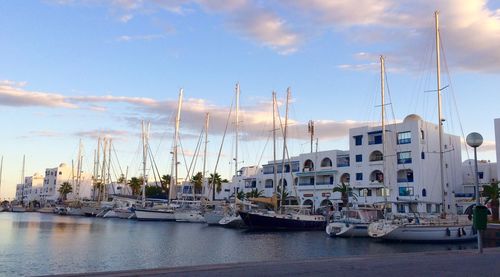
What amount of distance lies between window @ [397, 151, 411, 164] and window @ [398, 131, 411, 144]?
62.2 inches

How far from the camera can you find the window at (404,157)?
6912cm

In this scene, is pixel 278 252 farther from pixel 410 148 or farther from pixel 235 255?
pixel 410 148

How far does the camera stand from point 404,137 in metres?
70.1

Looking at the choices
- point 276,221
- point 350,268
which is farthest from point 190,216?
point 350,268

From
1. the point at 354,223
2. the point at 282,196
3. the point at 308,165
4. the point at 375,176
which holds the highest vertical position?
the point at 308,165

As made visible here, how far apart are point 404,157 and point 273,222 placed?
890 inches

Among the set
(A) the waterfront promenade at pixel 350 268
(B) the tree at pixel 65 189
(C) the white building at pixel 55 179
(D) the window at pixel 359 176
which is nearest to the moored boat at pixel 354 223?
(D) the window at pixel 359 176

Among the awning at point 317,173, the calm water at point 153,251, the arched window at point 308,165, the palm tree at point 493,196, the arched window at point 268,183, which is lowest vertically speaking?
the calm water at point 153,251

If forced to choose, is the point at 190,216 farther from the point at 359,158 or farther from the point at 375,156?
the point at 375,156

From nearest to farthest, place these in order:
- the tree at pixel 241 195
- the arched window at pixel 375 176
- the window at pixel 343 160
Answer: the arched window at pixel 375 176 < the window at pixel 343 160 < the tree at pixel 241 195

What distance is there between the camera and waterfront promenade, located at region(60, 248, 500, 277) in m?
12.1

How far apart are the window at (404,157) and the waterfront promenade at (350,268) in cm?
5514

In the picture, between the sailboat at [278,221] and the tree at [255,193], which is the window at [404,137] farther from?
the tree at [255,193]

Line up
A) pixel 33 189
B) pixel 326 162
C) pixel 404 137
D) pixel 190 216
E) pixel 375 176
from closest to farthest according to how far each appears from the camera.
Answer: pixel 404 137 < pixel 375 176 < pixel 326 162 < pixel 190 216 < pixel 33 189
